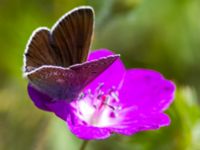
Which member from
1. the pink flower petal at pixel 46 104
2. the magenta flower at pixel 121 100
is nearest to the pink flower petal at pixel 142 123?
the magenta flower at pixel 121 100

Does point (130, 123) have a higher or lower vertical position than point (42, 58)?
lower

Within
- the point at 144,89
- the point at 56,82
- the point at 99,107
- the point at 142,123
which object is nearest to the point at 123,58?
the point at 144,89

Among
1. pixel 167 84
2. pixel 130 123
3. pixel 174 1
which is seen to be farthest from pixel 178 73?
pixel 130 123

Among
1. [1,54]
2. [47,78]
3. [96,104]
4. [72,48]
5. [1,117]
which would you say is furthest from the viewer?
[1,54]

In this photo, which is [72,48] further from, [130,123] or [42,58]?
[130,123]

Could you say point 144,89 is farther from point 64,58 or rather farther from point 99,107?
point 64,58

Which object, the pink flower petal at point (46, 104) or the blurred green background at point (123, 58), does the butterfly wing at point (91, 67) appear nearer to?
the pink flower petal at point (46, 104)

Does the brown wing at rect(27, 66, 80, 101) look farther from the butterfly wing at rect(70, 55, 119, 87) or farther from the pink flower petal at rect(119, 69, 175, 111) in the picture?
the pink flower petal at rect(119, 69, 175, 111)
